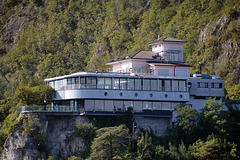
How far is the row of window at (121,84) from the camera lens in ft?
216

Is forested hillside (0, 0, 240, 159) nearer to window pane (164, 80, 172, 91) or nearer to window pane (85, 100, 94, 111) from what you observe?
window pane (164, 80, 172, 91)

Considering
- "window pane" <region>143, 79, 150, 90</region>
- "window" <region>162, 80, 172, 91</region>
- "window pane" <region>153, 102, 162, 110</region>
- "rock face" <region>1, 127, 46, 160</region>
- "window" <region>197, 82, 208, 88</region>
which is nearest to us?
"rock face" <region>1, 127, 46, 160</region>

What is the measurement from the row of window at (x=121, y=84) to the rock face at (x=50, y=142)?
14.3ft

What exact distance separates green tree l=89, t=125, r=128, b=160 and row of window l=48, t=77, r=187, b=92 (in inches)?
274

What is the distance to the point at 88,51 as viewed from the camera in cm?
12950

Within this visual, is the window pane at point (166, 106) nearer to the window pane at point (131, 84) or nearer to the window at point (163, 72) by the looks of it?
the window pane at point (131, 84)

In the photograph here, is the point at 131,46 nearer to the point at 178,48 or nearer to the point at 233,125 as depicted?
the point at 178,48

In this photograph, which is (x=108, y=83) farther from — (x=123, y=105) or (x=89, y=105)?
(x=89, y=105)

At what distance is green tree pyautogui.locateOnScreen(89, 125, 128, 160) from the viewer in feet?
200

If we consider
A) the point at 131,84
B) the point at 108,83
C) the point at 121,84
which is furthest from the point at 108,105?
the point at 131,84

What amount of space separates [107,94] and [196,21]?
48.8 m

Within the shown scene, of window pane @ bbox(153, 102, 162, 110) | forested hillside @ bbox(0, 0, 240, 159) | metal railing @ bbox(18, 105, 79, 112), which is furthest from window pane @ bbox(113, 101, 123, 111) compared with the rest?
forested hillside @ bbox(0, 0, 240, 159)

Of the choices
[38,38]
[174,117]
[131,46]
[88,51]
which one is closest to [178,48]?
[174,117]

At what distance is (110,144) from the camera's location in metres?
61.2
